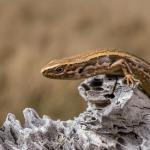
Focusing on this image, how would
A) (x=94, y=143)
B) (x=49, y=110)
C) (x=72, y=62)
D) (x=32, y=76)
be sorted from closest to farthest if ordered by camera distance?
(x=94, y=143)
(x=72, y=62)
(x=49, y=110)
(x=32, y=76)

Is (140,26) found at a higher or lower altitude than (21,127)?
higher

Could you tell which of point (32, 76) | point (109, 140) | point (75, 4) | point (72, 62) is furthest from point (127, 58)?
point (75, 4)

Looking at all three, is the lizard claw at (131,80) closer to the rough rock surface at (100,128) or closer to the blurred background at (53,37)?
the rough rock surface at (100,128)

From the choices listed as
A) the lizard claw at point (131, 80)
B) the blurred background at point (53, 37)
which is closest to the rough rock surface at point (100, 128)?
the lizard claw at point (131, 80)

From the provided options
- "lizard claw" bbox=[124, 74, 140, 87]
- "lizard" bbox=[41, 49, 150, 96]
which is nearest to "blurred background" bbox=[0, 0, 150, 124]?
"lizard" bbox=[41, 49, 150, 96]

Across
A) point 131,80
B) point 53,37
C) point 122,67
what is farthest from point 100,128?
point 53,37

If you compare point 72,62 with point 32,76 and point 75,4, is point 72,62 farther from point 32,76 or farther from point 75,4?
point 75,4

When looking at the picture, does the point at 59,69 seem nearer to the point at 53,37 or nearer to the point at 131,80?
the point at 131,80
